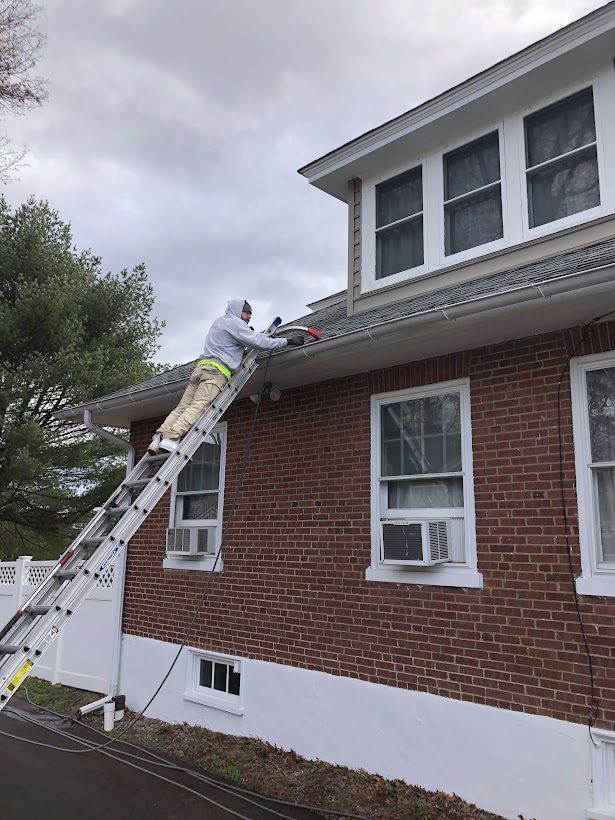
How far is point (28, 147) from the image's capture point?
958 centimetres

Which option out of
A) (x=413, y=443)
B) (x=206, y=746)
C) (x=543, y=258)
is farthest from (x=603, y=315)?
(x=206, y=746)

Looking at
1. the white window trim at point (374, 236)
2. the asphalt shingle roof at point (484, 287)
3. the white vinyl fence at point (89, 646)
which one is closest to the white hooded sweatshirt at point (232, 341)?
the asphalt shingle roof at point (484, 287)

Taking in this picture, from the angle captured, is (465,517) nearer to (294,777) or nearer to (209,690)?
(294,777)

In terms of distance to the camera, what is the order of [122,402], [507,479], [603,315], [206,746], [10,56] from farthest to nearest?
1. [10,56]
2. [122,402]
3. [206,746]
4. [507,479]
5. [603,315]

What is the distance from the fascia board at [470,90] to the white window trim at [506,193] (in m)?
0.31

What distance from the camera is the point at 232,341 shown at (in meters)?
5.53

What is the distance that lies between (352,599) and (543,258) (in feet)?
11.3

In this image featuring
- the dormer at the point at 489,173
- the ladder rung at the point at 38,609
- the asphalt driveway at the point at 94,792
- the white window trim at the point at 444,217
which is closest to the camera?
the ladder rung at the point at 38,609

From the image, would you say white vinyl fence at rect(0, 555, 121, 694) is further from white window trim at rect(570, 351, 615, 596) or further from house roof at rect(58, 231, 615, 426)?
white window trim at rect(570, 351, 615, 596)

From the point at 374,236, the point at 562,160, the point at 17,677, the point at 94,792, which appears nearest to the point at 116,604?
the point at 94,792

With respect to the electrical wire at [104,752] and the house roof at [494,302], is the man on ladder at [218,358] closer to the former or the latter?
the house roof at [494,302]

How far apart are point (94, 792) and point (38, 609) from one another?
7.03ft

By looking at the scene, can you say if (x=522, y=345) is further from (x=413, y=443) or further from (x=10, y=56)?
(x=10, y=56)

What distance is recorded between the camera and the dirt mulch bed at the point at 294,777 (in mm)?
4344
